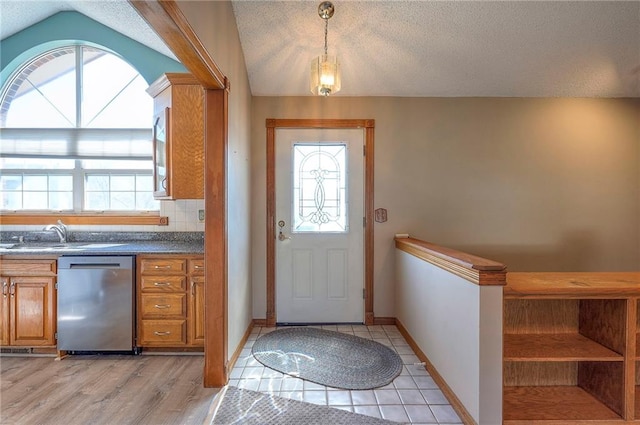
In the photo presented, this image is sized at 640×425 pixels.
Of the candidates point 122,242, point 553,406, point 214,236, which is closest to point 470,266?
point 553,406

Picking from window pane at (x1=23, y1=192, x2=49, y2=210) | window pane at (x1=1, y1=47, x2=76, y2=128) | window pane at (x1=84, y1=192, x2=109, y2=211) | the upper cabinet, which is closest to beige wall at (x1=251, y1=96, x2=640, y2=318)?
the upper cabinet

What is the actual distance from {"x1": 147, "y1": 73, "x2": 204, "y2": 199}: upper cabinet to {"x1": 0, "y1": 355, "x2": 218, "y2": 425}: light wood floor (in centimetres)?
137

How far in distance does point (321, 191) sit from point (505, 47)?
2.09 meters

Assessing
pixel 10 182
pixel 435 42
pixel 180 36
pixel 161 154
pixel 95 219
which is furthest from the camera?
pixel 10 182

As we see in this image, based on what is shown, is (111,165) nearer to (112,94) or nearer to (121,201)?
(121,201)

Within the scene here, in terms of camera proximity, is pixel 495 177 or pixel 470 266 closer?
pixel 470 266

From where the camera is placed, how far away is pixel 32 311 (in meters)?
2.49

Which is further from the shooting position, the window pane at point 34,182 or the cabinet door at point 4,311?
the window pane at point 34,182

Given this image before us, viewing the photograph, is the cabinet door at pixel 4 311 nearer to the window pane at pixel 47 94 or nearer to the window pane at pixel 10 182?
the window pane at pixel 10 182

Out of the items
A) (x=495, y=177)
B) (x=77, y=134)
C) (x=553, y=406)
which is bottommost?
(x=553, y=406)

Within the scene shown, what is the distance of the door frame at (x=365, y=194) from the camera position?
3166mm

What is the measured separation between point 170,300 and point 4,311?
4.42ft

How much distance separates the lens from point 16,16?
2.88m

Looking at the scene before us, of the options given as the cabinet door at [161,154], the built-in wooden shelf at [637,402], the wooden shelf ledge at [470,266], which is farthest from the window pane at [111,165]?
the built-in wooden shelf at [637,402]
